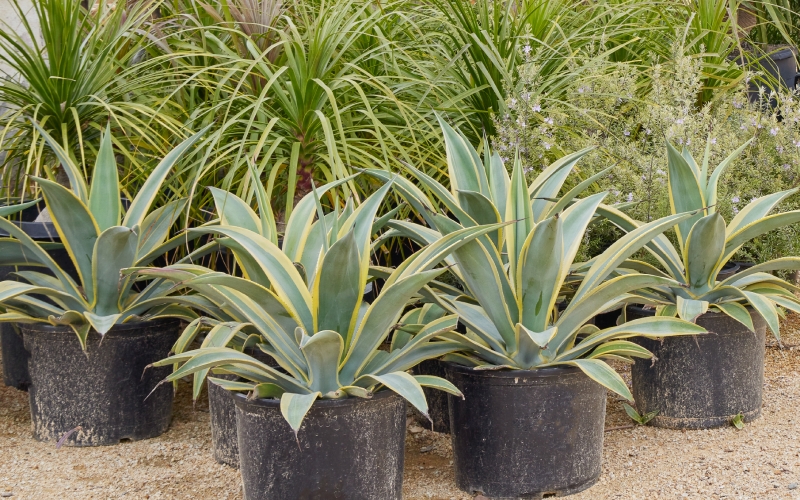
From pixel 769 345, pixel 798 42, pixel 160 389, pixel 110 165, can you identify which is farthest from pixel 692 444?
pixel 798 42

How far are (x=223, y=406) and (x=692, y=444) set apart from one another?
4.50 feet

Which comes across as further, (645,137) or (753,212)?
(645,137)

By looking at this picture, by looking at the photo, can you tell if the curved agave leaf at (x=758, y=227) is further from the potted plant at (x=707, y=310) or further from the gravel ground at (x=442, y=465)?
the gravel ground at (x=442, y=465)

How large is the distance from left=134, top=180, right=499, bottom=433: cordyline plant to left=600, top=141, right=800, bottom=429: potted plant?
2.54ft

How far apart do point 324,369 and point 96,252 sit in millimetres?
950

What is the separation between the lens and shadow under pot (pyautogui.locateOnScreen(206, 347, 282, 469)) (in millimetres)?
2334

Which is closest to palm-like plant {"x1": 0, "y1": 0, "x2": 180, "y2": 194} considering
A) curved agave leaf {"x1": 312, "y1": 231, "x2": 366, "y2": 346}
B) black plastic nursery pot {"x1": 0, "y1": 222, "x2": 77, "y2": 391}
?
black plastic nursery pot {"x1": 0, "y1": 222, "x2": 77, "y2": 391}

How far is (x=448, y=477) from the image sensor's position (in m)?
2.26

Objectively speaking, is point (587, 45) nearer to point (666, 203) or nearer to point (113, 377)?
point (666, 203)

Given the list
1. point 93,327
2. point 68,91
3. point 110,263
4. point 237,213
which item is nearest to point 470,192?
point 237,213

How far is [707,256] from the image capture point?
2.36 meters

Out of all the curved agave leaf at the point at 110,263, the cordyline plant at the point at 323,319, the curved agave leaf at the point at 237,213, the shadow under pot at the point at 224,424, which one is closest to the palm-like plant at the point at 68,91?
the curved agave leaf at the point at 110,263

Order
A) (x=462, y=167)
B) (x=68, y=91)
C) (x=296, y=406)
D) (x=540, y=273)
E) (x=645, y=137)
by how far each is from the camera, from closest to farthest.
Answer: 1. (x=296, y=406)
2. (x=540, y=273)
3. (x=462, y=167)
4. (x=68, y=91)
5. (x=645, y=137)

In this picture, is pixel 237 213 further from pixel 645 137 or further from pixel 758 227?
pixel 645 137
